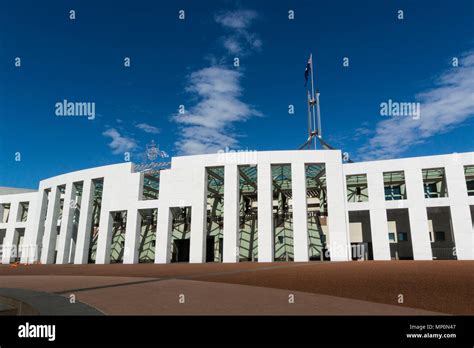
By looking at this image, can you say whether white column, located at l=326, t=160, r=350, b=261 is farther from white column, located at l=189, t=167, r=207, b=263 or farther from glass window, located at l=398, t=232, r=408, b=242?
glass window, located at l=398, t=232, r=408, b=242

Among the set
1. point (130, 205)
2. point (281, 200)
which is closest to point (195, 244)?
point (130, 205)

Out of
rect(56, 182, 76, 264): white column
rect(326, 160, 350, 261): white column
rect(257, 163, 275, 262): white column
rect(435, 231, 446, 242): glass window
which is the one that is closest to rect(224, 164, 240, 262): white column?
rect(257, 163, 275, 262): white column

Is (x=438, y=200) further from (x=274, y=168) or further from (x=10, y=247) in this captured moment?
(x=10, y=247)

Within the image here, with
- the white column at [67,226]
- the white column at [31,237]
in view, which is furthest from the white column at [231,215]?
the white column at [31,237]

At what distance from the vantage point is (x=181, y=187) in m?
37.0

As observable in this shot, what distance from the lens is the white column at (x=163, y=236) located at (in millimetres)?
36281

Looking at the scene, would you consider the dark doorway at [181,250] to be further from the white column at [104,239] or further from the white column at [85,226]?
the white column at [85,226]

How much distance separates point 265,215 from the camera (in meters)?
34.3

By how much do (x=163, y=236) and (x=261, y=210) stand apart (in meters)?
11.7

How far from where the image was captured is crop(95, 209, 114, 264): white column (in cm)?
3878

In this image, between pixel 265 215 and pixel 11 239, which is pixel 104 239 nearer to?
pixel 265 215

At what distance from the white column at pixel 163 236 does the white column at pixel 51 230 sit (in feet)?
60.5

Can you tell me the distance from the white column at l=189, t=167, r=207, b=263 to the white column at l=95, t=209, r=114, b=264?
1145 cm
